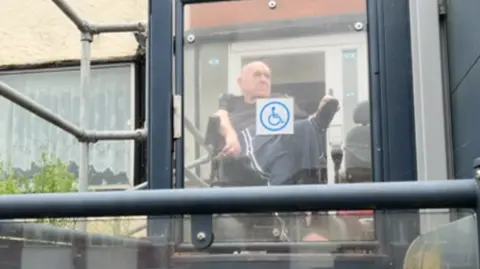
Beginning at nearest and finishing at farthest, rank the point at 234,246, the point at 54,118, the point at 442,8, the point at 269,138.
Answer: the point at 234,246 < the point at 442,8 < the point at 269,138 < the point at 54,118

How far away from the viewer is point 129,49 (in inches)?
184

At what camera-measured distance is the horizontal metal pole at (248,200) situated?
845 mm

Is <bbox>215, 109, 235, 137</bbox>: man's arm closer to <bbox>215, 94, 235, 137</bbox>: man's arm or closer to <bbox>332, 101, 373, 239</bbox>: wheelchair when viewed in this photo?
<bbox>215, 94, 235, 137</bbox>: man's arm

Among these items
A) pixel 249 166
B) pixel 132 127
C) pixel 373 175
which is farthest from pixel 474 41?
pixel 132 127

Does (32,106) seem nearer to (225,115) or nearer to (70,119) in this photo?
(225,115)

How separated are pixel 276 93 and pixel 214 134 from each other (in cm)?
15

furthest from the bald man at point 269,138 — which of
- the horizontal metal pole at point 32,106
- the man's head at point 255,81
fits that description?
the horizontal metal pole at point 32,106

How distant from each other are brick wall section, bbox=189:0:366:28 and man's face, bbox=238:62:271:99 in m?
0.11

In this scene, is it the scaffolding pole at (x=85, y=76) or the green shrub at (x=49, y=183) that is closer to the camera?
the scaffolding pole at (x=85, y=76)

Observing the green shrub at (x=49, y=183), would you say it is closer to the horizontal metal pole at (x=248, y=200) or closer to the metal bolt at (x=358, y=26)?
the metal bolt at (x=358, y=26)

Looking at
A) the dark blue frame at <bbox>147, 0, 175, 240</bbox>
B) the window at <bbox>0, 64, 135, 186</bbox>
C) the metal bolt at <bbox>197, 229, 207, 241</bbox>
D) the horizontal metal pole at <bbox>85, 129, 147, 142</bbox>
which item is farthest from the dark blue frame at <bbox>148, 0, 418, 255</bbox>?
the window at <bbox>0, 64, 135, 186</bbox>

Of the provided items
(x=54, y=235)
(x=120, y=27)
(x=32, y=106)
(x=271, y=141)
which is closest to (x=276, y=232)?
(x=54, y=235)

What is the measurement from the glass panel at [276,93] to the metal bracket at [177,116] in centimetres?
2

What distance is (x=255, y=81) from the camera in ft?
5.08
